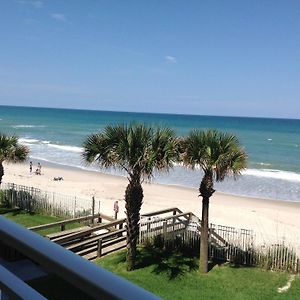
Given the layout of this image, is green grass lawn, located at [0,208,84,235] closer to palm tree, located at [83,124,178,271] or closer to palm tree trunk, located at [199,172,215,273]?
palm tree, located at [83,124,178,271]

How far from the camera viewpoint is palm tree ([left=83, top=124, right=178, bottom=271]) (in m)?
12.7

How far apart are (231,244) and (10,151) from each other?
11305 mm

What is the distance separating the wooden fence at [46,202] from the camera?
68.3 ft

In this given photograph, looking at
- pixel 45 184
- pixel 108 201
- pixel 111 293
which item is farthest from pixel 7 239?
pixel 45 184

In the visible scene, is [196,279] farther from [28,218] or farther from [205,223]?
[28,218]

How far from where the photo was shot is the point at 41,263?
1.27 meters

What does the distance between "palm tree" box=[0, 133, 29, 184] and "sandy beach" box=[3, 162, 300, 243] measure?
20.7 feet

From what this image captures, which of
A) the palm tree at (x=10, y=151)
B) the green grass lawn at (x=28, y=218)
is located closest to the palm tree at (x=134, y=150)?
the green grass lawn at (x=28, y=218)

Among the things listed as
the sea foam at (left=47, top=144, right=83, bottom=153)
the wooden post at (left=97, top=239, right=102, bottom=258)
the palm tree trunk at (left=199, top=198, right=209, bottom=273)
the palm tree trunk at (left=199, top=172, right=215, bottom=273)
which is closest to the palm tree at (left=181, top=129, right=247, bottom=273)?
the palm tree trunk at (left=199, top=172, right=215, bottom=273)

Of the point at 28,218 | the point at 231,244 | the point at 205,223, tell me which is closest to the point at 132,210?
the point at 205,223

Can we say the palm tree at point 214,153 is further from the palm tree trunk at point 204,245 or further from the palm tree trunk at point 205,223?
the palm tree trunk at point 204,245

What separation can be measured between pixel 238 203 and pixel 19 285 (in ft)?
100

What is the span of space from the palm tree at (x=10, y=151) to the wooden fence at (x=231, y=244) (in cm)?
736

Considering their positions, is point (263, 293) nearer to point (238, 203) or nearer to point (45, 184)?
point (238, 203)
